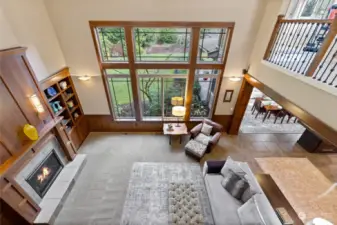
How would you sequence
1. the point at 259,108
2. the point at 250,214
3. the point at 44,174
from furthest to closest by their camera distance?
the point at 259,108 < the point at 44,174 < the point at 250,214

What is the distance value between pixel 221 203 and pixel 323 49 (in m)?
3.40

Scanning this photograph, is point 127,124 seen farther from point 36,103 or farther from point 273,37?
point 273,37

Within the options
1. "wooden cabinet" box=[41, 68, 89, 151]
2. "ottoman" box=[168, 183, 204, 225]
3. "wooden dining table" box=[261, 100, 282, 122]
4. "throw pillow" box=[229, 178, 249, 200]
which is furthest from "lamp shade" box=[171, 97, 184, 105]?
"wooden dining table" box=[261, 100, 282, 122]

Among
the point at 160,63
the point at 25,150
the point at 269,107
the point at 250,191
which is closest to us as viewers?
the point at 25,150

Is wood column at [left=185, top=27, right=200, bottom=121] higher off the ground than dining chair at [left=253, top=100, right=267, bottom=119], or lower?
higher

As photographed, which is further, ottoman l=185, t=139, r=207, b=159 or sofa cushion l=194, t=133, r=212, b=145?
sofa cushion l=194, t=133, r=212, b=145

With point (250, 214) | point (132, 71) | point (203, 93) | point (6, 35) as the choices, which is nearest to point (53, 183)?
point (6, 35)

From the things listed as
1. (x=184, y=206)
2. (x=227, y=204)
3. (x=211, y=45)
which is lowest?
(x=184, y=206)

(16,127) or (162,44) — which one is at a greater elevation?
(162,44)

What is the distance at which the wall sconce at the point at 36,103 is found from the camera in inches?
133

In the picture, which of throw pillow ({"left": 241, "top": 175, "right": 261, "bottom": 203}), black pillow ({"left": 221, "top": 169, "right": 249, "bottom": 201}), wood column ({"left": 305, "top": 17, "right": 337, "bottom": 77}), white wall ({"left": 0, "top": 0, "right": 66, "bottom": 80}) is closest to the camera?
wood column ({"left": 305, "top": 17, "right": 337, "bottom": 77})

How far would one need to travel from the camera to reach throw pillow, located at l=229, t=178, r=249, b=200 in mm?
3387

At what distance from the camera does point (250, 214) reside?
116 inches

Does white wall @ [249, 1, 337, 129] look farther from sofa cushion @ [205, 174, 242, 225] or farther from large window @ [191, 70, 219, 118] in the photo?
sofa cushion @ [205, 174, 242, 225]
